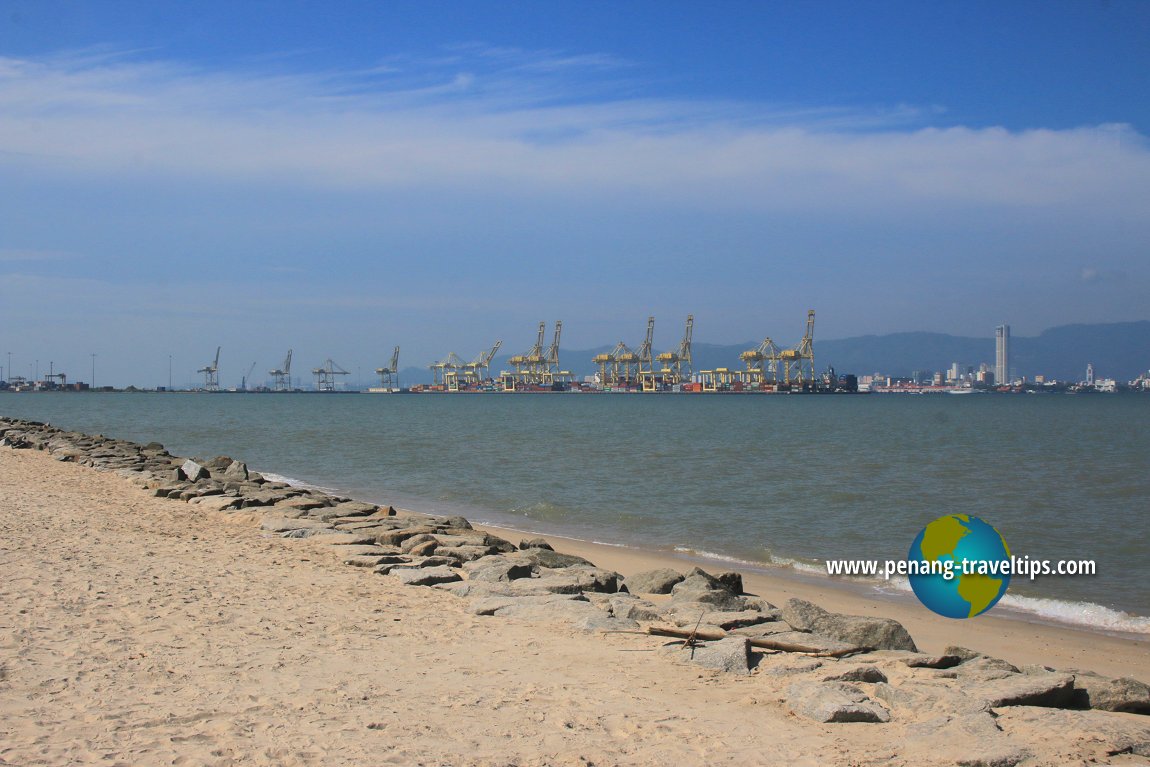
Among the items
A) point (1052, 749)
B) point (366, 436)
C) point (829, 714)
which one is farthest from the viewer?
point (366, 436)

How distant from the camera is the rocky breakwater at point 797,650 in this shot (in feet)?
12.3

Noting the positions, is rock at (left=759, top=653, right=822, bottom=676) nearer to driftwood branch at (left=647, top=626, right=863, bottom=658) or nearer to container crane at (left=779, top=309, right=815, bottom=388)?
driftwood branch at (left=647, top=626, right=863, bottom=658)

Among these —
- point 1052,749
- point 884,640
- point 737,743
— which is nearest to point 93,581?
point 737,743

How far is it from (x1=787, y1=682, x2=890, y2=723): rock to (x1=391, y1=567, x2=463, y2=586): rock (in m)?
3.27

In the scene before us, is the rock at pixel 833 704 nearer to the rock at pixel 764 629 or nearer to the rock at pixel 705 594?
the rock at pixel 764 629

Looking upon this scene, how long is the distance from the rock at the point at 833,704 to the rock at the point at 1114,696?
39.5 inches

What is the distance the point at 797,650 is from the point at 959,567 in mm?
3779

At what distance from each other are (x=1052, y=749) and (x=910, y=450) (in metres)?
23.3

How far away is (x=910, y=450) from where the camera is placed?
25656mm

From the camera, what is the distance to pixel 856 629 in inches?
219

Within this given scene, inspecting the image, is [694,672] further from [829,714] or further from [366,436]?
[366,436]

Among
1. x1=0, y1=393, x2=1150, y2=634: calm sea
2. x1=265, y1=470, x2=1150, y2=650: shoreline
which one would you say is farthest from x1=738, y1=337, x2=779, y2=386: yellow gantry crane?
x1=265, y1=470, x2=1150, y2=650: shoreline

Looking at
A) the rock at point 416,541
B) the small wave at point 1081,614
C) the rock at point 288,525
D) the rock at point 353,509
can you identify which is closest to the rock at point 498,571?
the rock at point 416,541

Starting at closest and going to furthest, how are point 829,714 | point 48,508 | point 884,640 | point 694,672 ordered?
point 829,714
point 694,672
point 884,640
point 48,508
